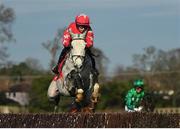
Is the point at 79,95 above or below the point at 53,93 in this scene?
below

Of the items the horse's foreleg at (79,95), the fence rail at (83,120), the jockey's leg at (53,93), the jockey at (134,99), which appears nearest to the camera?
the fence rail at (83,120)

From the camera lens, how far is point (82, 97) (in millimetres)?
11609

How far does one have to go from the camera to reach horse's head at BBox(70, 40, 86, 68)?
37.0 ft

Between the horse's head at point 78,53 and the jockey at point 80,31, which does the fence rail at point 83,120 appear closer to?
the horse's head at point 78,53

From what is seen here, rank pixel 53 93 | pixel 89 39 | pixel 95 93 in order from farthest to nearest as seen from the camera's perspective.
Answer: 1. pixel 53 93
2. pixel 95 93
3. pixel 89 39

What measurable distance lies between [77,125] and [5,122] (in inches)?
40.8

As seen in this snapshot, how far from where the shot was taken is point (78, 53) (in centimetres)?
1127

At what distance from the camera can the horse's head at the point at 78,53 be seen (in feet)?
37.0

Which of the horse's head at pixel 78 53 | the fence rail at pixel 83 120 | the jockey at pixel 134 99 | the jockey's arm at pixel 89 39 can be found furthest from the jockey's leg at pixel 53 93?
the fence rail at pixel 83 120

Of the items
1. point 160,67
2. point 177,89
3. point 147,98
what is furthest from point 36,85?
point 147,98

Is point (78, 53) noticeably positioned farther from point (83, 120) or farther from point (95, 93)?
point (83, 120)

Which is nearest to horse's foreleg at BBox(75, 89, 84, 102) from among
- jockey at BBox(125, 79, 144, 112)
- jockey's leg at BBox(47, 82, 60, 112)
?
jockey's leg at BBox(47, 82, 60, 112)

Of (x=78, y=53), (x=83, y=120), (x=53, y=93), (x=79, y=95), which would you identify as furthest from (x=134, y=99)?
(x=83, y=120)

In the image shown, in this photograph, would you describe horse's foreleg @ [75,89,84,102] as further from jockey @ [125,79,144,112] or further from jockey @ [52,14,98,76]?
jockey @ [125,79,144,112]
